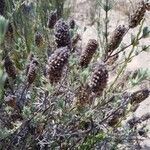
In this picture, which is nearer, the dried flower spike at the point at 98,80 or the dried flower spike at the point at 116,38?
the dried flower spike at the point at 98,80

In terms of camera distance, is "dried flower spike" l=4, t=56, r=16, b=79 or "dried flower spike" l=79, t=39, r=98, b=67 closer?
"dried flower spike" l=79, t=39, r=98, b=67

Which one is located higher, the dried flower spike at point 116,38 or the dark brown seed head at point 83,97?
the dried flower spike at point 116,38

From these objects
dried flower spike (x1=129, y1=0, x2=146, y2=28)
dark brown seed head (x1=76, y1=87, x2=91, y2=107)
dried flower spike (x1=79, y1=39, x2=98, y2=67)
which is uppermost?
dried flower spike (x1=129, y1=0, x2=146, y2=28)

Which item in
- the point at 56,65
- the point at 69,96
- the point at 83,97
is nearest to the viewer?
the point at 56,65

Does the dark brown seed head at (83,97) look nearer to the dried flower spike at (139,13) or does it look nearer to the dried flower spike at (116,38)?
the dried flower spike at (116,38)

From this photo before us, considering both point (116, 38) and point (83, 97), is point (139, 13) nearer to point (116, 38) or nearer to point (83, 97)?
point (116, 38)

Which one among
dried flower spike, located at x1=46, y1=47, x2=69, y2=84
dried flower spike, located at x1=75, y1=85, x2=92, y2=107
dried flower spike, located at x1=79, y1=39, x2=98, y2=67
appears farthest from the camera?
dried flower spike, located at x1=79, y1=39, x2=98, y2=67

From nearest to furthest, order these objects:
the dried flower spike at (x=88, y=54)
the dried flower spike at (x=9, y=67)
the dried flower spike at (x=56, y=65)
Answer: the dried flower spike at (x=56, y=65) → the dried flower spike at (x=88, y=54) → the dried flower spike at (x=9, y=67)

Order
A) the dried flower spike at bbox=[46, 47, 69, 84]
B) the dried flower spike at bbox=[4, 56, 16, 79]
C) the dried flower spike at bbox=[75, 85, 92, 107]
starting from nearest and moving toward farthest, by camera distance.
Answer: the dried flower spike at bbox=[46, 47, 69, 84]
the dried flower spike at bbox=[75, 85, 92, 107]
the dried flower spike at bbox=[4, 56, 16, 79]

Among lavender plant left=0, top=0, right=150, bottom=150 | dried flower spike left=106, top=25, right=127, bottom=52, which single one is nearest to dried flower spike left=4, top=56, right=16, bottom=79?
lavender plant left=0, top=0, right=150, bottom=150

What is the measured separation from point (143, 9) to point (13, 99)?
0.61 meters

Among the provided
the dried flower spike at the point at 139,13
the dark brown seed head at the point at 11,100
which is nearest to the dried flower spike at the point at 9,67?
the dark brown seed head at the point at 11,100

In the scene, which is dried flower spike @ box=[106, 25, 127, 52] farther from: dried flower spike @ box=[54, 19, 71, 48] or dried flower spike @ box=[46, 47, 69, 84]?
dried flower spike @ box=[46, 47, 69, 84]

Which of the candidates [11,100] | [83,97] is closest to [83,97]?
[83,97]
